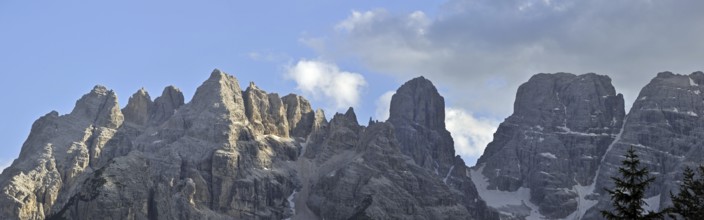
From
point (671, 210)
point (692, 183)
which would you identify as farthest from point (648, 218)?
point (692, 183)

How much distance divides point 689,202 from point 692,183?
15.6 feet

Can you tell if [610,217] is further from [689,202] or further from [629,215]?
[689,202]

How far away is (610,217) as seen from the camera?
72938 mm

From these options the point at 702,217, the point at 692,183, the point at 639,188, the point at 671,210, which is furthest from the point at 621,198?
the point at 692,183

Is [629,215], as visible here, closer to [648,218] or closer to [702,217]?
[648,218]

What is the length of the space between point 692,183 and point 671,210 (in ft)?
43.7

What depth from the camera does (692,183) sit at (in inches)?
3760

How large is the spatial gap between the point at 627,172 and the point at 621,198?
1.61 metres

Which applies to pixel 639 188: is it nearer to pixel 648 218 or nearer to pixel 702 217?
pixel 648 218

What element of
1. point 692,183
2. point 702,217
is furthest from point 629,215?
point 692,183

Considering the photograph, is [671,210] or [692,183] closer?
[671,210]

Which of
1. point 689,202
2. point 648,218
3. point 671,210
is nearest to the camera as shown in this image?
point 648,218

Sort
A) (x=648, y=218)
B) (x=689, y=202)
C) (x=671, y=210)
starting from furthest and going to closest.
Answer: (x=689, y=202) → (x=671, y=210) → (x=648, y=218)

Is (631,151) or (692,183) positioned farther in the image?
(692,183)
